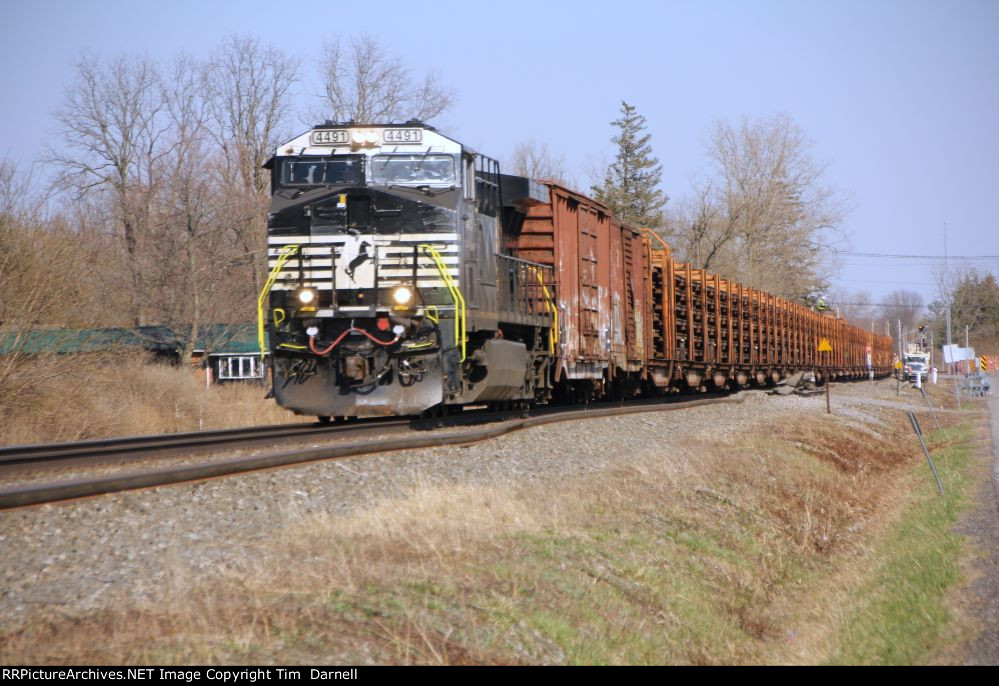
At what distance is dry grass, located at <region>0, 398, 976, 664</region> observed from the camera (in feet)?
15.2

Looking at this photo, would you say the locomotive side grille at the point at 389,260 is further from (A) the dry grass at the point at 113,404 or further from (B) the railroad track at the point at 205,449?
Answer: (A) the dry grass at the point at 113,404

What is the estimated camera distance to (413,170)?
13.4 metres

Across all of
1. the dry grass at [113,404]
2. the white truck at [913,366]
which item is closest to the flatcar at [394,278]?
the dry grass at [113,404]

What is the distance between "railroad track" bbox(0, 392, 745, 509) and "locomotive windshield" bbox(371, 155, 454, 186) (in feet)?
11.1

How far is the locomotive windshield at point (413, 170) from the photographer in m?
13.3

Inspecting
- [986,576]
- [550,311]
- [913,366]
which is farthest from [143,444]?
[913,366]

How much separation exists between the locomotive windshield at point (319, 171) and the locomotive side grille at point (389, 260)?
953 mm

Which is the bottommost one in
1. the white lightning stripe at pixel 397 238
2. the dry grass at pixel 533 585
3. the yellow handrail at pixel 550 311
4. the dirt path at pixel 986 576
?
the dirt path at pixel 986 576

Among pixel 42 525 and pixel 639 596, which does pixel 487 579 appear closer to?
pixel 639 596

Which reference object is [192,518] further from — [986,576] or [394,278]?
[986,576]

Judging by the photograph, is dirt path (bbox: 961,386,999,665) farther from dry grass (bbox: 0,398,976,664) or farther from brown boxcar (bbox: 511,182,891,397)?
brown boxcar (bbox: 511,182,891,397)

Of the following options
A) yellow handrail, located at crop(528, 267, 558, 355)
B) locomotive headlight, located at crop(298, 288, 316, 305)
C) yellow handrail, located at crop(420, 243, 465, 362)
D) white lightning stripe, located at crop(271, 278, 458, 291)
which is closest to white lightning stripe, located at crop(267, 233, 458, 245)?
yellow handrail, located at crop(420, 243, 465, 362)

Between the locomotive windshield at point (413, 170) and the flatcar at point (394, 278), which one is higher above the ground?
the locomotive windshield at point (413, 170)

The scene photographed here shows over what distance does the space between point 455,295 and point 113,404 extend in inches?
383
